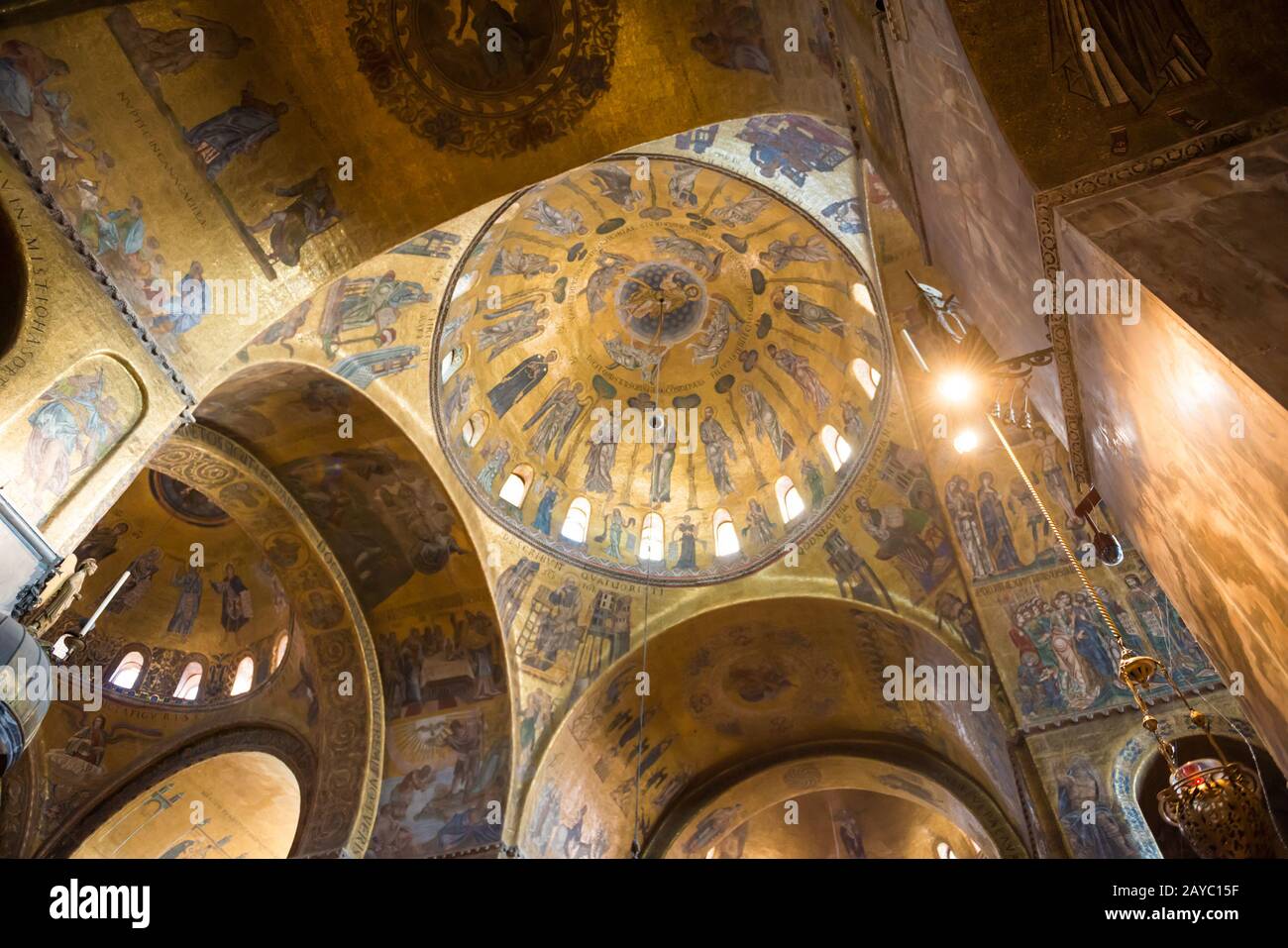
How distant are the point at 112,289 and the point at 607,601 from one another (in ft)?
30.2

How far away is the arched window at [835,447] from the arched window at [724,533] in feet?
7.39

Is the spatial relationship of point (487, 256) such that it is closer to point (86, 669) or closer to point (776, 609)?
point (776, 609)

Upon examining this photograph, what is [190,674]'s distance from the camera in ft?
52.0

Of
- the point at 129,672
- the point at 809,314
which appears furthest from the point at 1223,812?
the point at 129,672

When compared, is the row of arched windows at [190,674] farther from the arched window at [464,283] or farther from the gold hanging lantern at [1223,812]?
the gold hanging lantern at [1223,812]

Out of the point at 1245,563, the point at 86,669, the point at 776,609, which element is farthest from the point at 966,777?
the point at 86,669

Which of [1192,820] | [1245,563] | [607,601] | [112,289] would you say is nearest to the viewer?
[1192,820]

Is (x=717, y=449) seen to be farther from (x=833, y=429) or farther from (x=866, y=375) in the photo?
(x=866, y=375)

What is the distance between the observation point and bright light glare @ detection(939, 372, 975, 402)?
6.84 m

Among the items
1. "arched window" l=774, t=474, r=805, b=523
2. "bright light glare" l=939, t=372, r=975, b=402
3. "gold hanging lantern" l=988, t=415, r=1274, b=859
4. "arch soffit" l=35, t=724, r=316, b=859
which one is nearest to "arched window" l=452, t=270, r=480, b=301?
"arched window" l=774, t=474, r=805, b=523

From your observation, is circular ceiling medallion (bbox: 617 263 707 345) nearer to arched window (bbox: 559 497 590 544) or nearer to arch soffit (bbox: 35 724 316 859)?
arched window (bbox: 559 497 590 544)

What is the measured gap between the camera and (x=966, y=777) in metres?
13.4

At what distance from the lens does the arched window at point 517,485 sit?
14086mm

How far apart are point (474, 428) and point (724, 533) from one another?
4.95 meters
